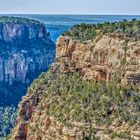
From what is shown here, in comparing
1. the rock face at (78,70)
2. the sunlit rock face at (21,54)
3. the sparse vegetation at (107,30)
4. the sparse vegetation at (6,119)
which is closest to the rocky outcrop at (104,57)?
the rock face at (78,70)

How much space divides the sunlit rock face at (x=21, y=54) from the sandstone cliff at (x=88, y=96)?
328 ft

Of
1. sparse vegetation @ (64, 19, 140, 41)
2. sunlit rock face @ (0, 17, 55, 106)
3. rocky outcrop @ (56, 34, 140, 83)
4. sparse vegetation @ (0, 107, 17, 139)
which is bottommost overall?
sparse vegetation @ (0, 107, 17, 139)

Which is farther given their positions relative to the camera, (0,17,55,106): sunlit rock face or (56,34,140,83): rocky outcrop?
(0,17,55,106): sunlit rock face

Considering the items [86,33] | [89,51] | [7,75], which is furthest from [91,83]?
[7,75]

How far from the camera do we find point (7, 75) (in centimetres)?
17725

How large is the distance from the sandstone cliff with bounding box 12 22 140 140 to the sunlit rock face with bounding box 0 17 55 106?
328 feet

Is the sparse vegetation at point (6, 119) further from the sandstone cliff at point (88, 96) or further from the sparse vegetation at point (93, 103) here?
the sparse vegetation at point (93, 103)

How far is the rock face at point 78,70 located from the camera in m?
58.0

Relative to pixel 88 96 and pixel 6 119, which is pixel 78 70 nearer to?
pixel 88 96

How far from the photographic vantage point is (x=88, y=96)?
62344 millimetres

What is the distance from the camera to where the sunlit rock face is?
580 ft

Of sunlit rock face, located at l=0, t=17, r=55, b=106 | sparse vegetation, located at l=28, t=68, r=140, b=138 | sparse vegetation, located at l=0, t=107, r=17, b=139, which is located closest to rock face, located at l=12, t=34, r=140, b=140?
sparse vegetation, located at l=28, t=68, r=140, b=138

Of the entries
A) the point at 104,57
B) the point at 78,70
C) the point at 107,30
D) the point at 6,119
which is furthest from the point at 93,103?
the point at 6,119

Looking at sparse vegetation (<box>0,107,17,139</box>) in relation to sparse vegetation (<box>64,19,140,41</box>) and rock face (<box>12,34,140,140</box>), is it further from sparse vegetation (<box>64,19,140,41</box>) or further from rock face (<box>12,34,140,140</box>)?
sparse vegetation (<box>64,19,140,41</box>)
